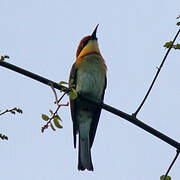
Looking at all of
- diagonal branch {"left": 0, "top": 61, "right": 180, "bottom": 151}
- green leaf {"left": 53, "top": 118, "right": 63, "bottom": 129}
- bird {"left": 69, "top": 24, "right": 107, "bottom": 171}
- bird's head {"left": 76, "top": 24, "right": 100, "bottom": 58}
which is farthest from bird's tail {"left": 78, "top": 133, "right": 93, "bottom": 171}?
green leaf {"left": 53, "top": 118, "right": 63, "bottom": 129}

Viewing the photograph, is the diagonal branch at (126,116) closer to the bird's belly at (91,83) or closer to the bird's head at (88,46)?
the bird's belly at (91,83)

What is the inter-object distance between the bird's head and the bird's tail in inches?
48.8

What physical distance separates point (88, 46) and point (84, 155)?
5.48ft

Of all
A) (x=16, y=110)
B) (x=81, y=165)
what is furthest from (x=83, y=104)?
(x=16, y=110)

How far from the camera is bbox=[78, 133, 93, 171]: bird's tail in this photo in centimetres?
386

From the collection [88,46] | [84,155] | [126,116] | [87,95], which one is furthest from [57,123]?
[88,46]

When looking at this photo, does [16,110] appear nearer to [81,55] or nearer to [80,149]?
[80,149]

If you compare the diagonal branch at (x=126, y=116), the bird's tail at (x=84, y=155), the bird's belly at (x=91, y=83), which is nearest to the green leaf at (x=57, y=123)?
the diagonal branch at (x=126, y=116)

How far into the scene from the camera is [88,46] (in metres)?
5.22

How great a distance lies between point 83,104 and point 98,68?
1.76ft

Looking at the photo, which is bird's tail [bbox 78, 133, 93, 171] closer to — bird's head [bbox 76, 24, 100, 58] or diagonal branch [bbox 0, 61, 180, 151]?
bird's head [bbox 76, 24, 100, 58]

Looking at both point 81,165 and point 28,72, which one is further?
point 81,165

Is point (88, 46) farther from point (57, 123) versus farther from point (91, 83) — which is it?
point (57, 123)

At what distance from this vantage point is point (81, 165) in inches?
153
